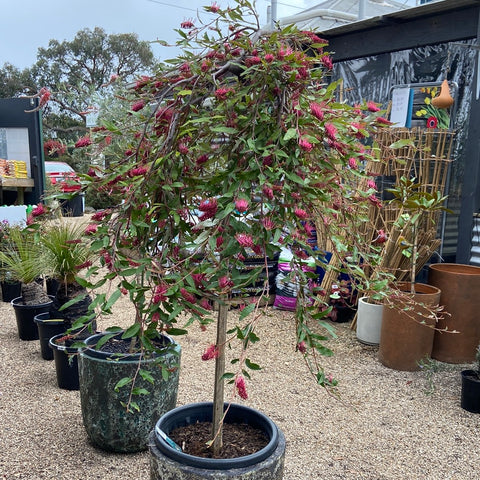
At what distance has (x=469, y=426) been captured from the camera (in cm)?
298

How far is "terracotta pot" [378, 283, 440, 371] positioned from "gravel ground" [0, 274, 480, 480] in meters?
0.10

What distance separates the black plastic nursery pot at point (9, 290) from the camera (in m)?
5.41

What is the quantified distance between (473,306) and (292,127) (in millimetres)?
2883

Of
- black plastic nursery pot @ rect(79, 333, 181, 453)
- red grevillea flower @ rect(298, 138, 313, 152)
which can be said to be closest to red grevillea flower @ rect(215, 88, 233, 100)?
red grevillea flower @ rect(298, 138, 313, 152)

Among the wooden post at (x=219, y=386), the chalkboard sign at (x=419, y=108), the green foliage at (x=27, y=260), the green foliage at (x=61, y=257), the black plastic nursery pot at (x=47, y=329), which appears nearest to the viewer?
the wooden post at (x=219, y=386)

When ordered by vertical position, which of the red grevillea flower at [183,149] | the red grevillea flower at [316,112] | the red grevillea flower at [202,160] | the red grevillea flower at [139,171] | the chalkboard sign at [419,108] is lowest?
the red grevillea flower at [139,171]

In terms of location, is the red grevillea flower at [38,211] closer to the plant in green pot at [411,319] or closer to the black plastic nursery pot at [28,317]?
the plant in green pot at [411,319]

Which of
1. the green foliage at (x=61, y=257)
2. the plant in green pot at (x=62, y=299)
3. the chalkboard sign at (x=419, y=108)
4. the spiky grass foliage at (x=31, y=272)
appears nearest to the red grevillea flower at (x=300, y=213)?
the plant in green pot at (x=62, y=299)

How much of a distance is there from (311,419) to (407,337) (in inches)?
41.6

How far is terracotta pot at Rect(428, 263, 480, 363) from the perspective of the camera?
372 centimetres

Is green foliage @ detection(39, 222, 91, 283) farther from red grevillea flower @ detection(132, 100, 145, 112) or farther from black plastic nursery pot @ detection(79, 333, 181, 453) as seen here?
red grevillea flower @ detection(132, 100, 145, 112)

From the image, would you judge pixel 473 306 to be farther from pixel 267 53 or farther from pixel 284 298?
pixel 267 53

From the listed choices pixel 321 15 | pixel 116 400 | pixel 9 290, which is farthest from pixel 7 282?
pixel 321 15

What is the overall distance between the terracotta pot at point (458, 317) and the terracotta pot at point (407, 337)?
0.10 m
